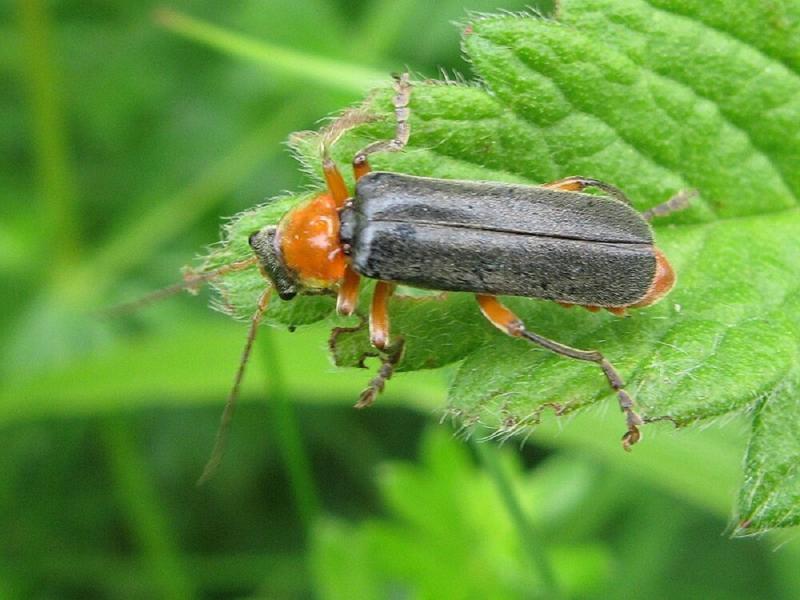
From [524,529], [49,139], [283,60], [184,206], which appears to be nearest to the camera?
[524,529]

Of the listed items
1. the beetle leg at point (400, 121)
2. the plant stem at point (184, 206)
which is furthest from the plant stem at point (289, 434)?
the plant stem at point (184, 206)

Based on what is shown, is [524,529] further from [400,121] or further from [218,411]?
[218,411]

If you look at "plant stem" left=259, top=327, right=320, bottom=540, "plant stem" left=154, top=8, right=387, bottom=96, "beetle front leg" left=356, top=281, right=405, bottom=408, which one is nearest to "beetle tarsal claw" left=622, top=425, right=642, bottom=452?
"beetle front leg" left=356, top=281, right=405, bottom=408

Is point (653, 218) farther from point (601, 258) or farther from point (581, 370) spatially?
point (581, 370)

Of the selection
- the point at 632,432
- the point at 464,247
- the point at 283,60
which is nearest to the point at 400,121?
the point at 464,247

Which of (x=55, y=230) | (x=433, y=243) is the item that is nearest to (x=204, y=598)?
(x=55, y=230)

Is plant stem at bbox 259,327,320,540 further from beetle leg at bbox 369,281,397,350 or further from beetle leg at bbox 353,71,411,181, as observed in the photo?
beetle leg at bbox 353,71,411,181

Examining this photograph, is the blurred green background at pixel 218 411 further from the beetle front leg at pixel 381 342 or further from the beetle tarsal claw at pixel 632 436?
the beetle tarsal claw at pixel 632 436
